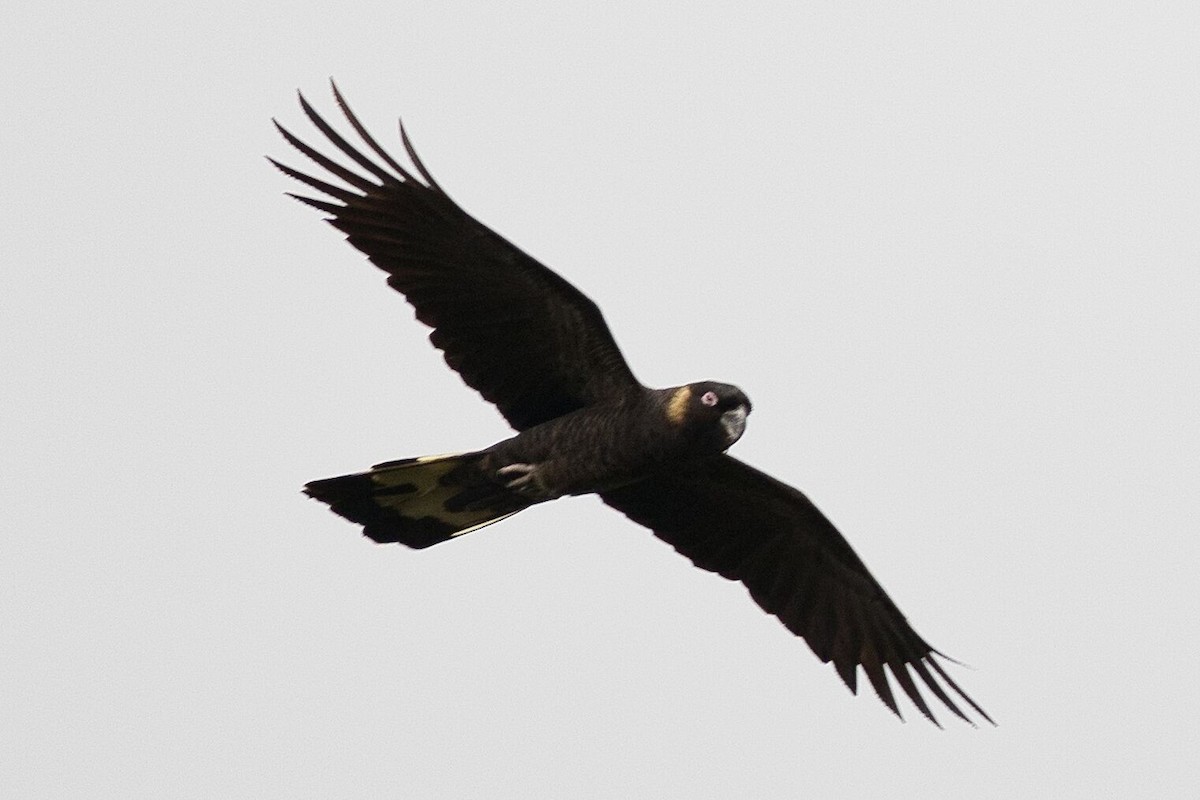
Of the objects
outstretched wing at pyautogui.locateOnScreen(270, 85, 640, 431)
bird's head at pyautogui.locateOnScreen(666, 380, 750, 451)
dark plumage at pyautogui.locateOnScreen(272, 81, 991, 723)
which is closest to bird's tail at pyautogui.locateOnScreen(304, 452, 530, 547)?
dark plumage at pyautogui.locateOnScreen(272, 81, 991, 723)

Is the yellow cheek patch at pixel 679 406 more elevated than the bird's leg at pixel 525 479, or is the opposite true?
the yellow cheek patch at pixel 679 406

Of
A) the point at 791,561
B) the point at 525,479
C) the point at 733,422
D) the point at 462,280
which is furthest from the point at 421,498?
the point at 791,561

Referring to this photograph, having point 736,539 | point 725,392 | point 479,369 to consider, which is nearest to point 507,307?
point 479,369

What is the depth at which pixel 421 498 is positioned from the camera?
1365 cm

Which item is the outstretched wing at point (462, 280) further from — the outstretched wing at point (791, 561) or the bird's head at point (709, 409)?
the outstretched wing at point (791, 561)

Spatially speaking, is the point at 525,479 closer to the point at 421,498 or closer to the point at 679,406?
Result: the point at 421,498

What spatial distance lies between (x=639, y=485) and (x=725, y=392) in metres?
1.63

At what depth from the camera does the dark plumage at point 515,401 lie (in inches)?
506

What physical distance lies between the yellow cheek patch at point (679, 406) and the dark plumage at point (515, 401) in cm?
1

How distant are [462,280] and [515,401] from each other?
1007 mm

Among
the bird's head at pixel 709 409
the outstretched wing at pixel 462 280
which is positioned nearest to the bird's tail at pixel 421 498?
the outstretched wing at pixel 462 280

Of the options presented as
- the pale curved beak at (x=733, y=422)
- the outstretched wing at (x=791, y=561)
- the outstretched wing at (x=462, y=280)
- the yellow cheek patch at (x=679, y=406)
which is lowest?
the outstretched wing at (x=791, y=561)

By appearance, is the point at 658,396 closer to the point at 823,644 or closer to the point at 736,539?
the point at 736,539

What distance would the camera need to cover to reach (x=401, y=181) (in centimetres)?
1287
